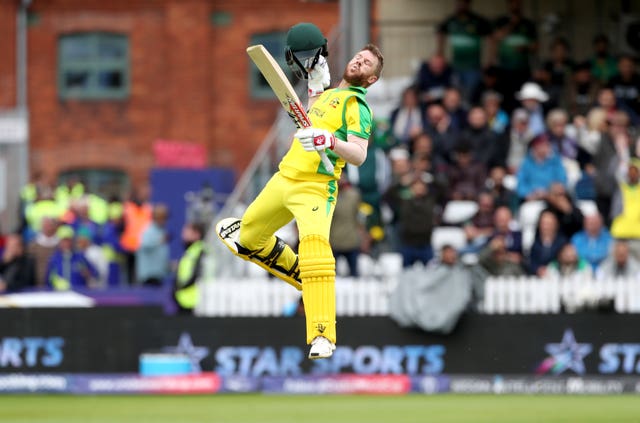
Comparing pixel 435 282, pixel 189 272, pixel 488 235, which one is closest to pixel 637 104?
pixel 488 235

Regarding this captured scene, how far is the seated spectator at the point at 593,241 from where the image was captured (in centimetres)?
1644

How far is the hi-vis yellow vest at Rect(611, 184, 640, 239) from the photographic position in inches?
658

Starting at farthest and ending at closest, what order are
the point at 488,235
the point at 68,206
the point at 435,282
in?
the point at 68,206, the point at 488,235, the point at 435,282

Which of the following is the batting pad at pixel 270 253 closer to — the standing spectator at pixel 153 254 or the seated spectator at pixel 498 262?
the seated spectator at pixel 498 262

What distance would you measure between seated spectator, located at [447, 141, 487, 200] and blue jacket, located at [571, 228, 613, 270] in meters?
1.42

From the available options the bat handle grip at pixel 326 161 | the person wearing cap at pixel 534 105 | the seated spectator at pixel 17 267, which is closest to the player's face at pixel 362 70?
the bat handle grip at pixel 326 161

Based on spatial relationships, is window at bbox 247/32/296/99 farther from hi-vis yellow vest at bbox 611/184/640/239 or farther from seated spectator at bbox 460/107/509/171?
hi-vis yellow vest at bbox 611/184/640/239

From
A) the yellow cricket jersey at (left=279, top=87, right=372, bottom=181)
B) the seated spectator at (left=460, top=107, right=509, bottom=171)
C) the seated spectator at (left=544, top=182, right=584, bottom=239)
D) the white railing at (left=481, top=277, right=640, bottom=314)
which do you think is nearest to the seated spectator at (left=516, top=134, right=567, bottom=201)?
the seated spectator at (left=544, top=182, right=584, bottom=239)

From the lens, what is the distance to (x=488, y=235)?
16828 mm

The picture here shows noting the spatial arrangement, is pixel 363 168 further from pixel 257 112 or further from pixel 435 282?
pixel 257 112

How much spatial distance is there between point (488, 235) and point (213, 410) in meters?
4.68

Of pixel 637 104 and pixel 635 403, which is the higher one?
pixel 637 104

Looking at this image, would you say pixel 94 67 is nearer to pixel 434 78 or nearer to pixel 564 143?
pixel 434 78

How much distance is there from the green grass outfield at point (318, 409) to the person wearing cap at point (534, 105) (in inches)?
170
